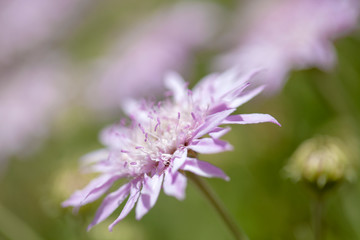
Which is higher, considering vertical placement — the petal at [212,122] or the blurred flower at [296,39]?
the petal at [212,122]

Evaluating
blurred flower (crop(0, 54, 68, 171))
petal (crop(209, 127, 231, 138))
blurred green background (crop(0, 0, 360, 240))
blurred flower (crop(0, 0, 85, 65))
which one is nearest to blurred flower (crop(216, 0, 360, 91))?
blurred green background (crop(0, 0, 360, 240))

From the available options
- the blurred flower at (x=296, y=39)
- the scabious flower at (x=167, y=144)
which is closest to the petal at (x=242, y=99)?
the scabious flower at (x=167, y=144)

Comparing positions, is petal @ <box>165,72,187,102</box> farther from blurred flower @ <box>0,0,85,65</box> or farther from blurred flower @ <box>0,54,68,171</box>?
blurred flower @ <box>0,0,85,65</box>

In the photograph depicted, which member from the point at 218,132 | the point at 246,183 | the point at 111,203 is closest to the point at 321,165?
the point at 218,132

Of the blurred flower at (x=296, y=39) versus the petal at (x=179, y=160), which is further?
the blurred flower at (x=296, y=39)

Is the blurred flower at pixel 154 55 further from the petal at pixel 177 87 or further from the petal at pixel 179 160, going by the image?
the petal at pixel 179 160

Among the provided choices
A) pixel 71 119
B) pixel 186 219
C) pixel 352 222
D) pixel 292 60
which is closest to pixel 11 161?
pixel 71 119

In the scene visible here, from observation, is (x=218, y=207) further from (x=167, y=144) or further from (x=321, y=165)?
(x=321, y=165)
